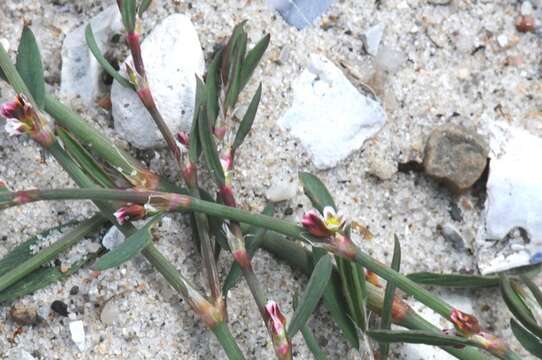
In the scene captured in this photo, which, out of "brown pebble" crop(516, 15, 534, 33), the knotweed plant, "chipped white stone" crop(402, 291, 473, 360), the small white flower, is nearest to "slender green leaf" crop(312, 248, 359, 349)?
the knotweed plant

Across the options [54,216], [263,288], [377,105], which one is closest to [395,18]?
[377,105]

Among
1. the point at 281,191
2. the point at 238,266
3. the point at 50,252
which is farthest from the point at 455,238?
the point at 50,252

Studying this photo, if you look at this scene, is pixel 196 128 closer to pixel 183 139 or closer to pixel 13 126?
pixel 183 139

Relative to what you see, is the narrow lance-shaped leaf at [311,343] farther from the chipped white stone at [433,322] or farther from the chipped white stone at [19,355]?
the chipped white stone at [19,355]

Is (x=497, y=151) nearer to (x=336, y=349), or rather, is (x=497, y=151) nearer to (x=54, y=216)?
(x=336, y=349)

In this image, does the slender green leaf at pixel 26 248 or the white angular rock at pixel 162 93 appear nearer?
the slender green leaf at pixel 26 248

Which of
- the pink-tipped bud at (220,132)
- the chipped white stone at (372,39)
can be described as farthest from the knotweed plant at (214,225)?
the chipped white stone at (372,39)

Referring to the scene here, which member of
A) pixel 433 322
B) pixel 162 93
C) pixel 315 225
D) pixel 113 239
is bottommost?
pixel 433 322
